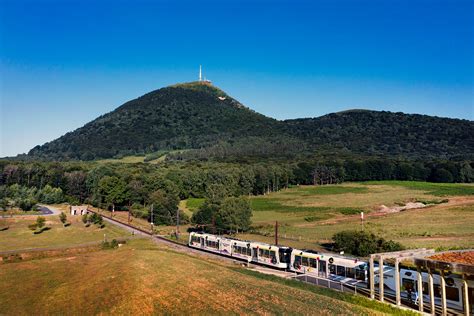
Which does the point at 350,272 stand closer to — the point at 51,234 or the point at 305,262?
the point at 305,262

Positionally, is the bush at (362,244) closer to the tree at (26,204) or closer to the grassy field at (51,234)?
the grassy field at (51,234)

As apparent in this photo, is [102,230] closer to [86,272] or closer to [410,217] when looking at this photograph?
[86,272]

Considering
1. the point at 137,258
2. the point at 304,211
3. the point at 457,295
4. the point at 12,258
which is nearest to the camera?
the point at 457,295

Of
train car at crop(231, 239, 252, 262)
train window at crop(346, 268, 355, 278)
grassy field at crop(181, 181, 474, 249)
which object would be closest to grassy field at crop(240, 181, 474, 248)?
grassy field at crop(181, 181, 474, 249)

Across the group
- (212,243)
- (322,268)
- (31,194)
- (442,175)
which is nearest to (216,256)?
(212,243)

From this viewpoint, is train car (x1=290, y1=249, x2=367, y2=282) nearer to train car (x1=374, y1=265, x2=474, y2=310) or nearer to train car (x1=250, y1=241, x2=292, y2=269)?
train car (x1=250, y1=241, x2=292, y2=269)

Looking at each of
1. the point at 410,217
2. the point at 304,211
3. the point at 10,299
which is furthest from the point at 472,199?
the point at 10,299
